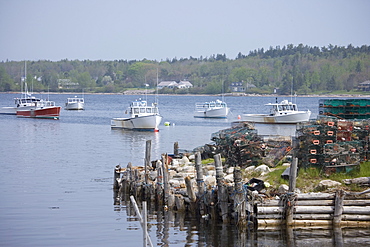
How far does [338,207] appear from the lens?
19688 millimetres

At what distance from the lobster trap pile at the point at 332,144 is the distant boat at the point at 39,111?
62464mm

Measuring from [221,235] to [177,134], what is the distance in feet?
125

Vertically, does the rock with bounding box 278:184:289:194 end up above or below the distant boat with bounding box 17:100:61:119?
above

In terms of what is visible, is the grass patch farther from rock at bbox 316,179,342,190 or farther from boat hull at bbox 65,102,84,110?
boat hull at bbox 65,102,84,110

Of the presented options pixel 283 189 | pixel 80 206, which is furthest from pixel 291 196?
pixel 80 206

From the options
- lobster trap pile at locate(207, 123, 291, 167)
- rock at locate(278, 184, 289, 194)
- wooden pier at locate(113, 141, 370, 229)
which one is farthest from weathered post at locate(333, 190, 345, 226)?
lobster trap pile at locate(207, 123, 291, 167)

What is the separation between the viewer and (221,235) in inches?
782

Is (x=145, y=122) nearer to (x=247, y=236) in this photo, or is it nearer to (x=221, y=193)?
(x=221, y=193)

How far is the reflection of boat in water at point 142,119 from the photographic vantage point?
60.0 metres

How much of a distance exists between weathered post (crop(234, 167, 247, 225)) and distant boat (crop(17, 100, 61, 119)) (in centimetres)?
6623

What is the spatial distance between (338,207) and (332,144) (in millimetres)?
3907

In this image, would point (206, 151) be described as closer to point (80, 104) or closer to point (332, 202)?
point (332, 202)

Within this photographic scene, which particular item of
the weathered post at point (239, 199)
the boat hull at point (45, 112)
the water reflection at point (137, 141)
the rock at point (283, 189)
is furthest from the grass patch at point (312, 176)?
the boat hull at point (45, 112)

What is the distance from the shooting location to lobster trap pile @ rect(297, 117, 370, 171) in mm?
22812
